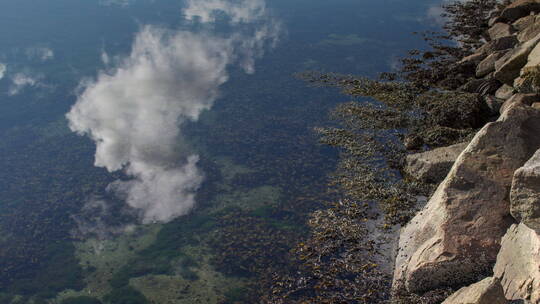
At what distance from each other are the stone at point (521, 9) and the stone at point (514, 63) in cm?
1347

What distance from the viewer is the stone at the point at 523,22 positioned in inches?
1262

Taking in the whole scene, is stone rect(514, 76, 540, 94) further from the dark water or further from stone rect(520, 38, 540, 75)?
the dark water

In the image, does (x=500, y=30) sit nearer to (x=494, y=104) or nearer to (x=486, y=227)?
(x=494, y=104)

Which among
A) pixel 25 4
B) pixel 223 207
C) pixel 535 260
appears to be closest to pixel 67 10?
pixel 25 4

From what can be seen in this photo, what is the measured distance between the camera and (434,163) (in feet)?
62.4

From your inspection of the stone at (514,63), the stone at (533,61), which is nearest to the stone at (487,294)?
the stone at (533,61)

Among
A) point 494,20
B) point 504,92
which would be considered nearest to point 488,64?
point 504,92

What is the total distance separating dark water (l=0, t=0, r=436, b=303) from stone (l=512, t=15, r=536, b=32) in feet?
30.7

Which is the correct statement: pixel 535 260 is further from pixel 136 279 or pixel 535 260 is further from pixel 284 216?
pixel 136 279

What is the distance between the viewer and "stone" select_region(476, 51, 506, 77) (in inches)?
1077

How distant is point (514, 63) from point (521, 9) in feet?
50.1

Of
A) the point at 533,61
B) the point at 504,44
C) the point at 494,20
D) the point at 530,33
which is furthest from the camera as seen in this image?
the point at 494,20

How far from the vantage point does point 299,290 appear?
50.7ft

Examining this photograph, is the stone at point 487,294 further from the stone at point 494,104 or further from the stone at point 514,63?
the stone at point 514,63
